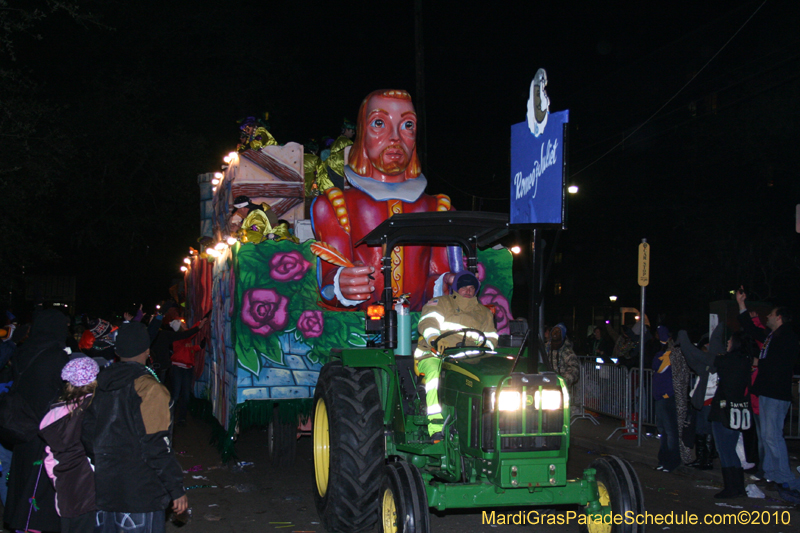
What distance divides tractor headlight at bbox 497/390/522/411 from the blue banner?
45.3 inches

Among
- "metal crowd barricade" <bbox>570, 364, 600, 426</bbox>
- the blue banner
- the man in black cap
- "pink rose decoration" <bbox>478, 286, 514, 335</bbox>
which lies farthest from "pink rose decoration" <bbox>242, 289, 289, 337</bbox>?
"metal crowd barricade" <bbox>570, 364, 600, 426</bbox>

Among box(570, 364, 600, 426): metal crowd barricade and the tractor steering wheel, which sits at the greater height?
the tractor steering wheel

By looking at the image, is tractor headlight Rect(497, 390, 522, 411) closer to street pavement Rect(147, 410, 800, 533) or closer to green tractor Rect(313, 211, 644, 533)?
green tractor Rect(313, 211, 644, 533)

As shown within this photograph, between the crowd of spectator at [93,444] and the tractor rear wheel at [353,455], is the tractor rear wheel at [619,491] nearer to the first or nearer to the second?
the tractor rear wheel at [353,455]

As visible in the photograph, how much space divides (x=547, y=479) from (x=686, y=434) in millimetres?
4633

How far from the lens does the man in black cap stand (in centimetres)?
373

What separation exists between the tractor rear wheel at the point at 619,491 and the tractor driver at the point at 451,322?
1202 mm

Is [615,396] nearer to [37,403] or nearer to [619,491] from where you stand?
[619,491]

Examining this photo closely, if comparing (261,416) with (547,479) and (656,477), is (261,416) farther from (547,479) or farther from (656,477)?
(656,477)

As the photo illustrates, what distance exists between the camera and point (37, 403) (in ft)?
15.9

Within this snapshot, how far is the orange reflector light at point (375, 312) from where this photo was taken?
585cm

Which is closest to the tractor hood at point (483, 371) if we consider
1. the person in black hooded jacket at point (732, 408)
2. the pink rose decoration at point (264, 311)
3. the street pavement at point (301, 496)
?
the street pavement at point (301, 496)

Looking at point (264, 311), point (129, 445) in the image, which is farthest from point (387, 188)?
point (129, 445)

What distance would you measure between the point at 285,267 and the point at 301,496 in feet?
7.55
